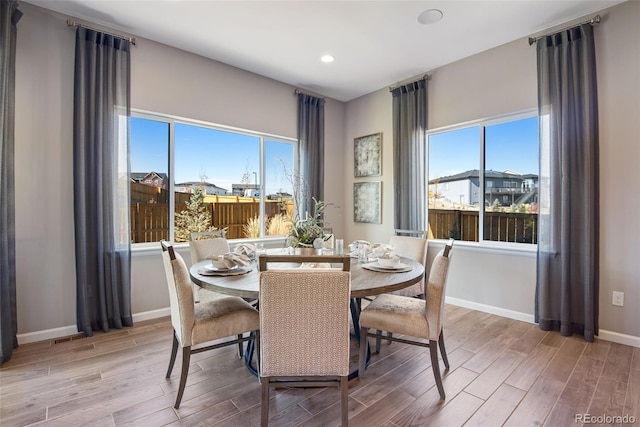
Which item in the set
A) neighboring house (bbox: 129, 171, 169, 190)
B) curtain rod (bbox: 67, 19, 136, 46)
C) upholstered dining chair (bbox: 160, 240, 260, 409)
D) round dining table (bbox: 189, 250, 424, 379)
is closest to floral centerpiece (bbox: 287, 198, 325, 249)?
round dining table (bbox: 189, 250, 424, 379)

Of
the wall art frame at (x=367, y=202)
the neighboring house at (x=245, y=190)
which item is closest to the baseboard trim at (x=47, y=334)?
the neighboring house at (x=245, y=190)

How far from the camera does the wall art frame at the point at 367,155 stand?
4594mm

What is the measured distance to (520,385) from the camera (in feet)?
6.78

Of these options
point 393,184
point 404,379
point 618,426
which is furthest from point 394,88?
point 618,426

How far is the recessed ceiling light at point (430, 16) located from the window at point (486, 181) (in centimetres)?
134

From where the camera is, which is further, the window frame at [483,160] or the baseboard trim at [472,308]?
the window frame at [483,160]

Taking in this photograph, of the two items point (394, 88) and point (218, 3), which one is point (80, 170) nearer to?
point (218, 3)

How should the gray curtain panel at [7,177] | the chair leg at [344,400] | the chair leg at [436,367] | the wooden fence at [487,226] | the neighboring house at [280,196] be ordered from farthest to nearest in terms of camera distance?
the neighboring house at [280,196] < the wooden fence at [487,226] < the gray curtain panel at [7,177] < the chair leg at [436,367] < the chair leg at [344,400]

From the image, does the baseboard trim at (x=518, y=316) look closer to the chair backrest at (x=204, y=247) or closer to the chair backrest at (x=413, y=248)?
the chair backrest at (x=413, y=248)

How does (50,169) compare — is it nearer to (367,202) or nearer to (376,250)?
(376,250)

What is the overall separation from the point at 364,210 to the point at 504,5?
115 inches

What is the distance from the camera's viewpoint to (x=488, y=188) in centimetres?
362

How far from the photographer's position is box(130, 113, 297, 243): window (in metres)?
3.36

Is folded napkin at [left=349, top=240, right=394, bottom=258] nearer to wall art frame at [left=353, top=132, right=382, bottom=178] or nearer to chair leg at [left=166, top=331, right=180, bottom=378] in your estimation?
chair leg at [left=166, top=331, right=180, bottom=378]
